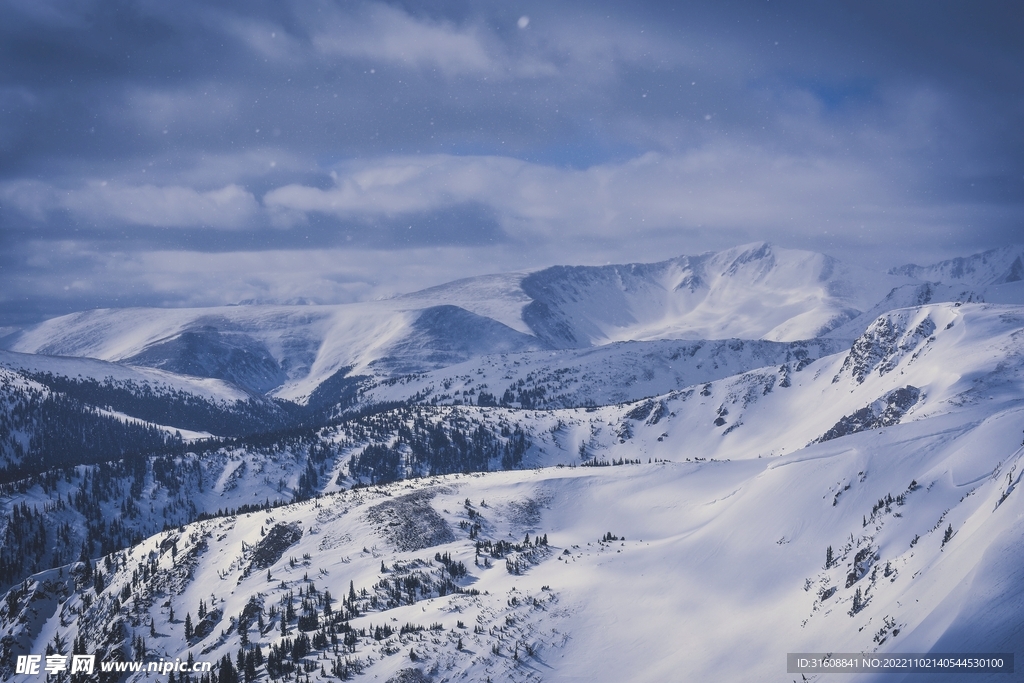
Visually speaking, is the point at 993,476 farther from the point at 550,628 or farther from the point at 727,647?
the point at 550,628

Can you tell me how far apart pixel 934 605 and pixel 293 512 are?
13171 cm

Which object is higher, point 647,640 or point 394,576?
point 394,576

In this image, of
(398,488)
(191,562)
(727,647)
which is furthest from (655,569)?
(191,562)

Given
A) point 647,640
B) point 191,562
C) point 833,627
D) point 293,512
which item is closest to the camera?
point 833,627

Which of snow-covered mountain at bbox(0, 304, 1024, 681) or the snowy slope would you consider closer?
snow-covered mountain at bbox(0, 304, 1024, 681)

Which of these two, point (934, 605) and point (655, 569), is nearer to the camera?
point (934, 605)

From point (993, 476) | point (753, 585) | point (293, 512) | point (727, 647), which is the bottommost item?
point (727, 647)

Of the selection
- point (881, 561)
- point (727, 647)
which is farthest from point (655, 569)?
point (881, 561)

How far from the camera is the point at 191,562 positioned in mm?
134500

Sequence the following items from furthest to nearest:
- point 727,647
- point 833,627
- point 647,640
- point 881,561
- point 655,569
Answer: point 655,569, point 647,640, point 727,647, point 881,561, point 833,627

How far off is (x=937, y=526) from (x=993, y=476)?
24.2 feet

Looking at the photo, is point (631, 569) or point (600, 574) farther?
point (631, 569)

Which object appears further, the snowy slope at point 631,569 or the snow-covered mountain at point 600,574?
the snowy slope at point 631,569

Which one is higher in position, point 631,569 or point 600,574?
point 631,569
